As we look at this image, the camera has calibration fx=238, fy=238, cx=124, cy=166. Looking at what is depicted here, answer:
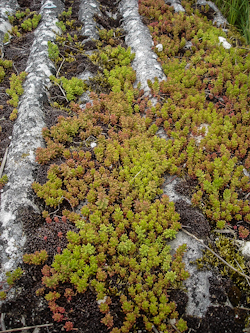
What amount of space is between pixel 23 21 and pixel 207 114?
9159 millimetres

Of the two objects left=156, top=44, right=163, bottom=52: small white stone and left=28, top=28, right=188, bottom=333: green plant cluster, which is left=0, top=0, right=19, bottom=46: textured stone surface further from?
left=156, top=44, right=163, bottom=52: small white stone

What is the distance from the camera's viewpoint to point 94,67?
798 cm

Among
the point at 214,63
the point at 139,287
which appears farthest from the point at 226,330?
Answer: the point at 214,63

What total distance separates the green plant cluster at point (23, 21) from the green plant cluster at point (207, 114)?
197 inches

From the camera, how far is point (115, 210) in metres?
4.52

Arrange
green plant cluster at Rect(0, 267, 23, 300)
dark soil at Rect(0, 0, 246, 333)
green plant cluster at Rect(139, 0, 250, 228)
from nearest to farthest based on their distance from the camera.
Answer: dark soil at Rect(0, 0, 246, 333) → green plant cluster at Rect(0, 267, 23, 300) → green plant cluster at Rect(139, 0, 250, 228)

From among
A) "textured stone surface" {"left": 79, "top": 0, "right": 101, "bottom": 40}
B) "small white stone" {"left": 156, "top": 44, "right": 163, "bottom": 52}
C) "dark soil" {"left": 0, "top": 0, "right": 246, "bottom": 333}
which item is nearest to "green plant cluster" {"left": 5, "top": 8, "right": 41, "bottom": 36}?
"textured stone surface" {"left": 79, "top": 0, "right": 101, "bottom": 40}

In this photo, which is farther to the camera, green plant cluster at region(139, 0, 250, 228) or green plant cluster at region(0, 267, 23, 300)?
green plant cluster at region(139, 0, 250, 228)

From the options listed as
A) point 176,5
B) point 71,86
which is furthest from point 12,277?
point 176,5

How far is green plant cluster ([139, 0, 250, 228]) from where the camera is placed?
16.2ft

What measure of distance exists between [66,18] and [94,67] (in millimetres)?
4294

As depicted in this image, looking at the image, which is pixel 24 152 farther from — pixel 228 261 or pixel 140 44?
pixel 140 44

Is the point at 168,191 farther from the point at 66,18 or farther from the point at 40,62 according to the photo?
the point at 66,18

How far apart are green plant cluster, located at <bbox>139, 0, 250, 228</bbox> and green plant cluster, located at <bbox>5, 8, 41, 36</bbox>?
4.99 meters
